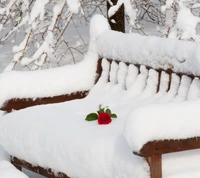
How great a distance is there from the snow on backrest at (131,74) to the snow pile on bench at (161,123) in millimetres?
1390

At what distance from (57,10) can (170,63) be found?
76.0 inches

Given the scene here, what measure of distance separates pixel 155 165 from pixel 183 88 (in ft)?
3.42

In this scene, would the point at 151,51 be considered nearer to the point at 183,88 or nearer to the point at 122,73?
the point at 183,88

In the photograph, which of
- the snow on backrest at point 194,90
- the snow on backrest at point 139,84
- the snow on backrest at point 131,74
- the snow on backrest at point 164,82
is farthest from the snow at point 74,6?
the snow on backrest at point 194,90

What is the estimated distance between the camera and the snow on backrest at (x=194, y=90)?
3.83 metres

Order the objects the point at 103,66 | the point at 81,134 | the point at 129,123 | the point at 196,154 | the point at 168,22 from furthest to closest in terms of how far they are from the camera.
Answer: the point at 168,22, the point at 103,66, the point at 81,134, the point at 196,154, the point at 129,123

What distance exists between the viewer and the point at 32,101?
14.9ft

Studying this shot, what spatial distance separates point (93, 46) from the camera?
16.1ft

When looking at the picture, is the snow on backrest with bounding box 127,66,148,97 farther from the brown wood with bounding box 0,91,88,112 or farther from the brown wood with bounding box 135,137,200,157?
the brown wood with bounding box 135,137,200,157

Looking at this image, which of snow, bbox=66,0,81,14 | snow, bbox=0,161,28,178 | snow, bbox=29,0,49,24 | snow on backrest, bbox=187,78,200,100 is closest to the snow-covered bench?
snow on backrest, bbox=187,78,200,100

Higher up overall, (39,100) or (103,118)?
(103,118)

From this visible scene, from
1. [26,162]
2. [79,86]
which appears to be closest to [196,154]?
[26,162]

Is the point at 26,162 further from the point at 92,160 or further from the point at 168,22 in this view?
the point at 168,22

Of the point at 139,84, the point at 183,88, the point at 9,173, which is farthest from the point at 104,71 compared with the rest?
the point at 9,173
